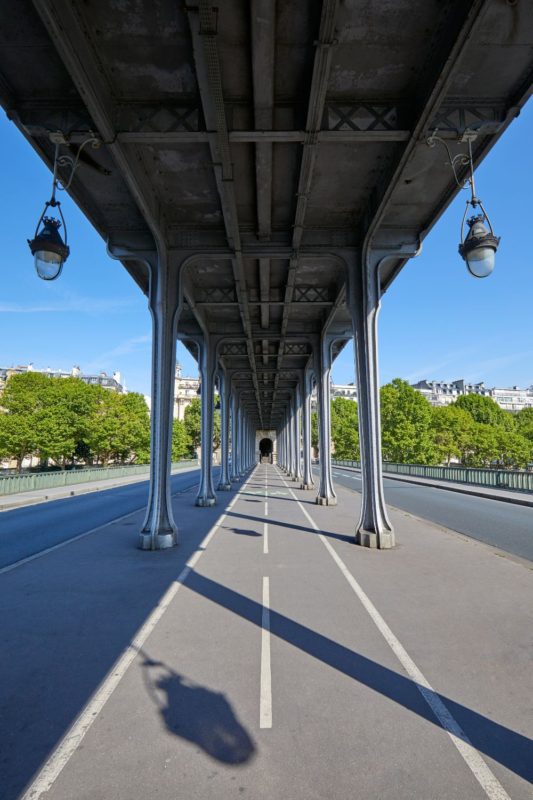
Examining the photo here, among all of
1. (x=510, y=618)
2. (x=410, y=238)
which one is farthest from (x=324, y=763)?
(x=410, y=238)

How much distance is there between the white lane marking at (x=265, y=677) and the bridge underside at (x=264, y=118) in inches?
211

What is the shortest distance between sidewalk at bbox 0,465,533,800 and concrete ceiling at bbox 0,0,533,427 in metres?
7.26

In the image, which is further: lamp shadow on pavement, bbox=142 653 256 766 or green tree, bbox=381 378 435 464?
green tree, bbox=381 378 435 464

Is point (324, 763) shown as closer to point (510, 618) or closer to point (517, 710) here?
point (517, 710)

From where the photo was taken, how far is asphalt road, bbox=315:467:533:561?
38.0ft

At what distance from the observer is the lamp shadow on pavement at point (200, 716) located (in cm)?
321

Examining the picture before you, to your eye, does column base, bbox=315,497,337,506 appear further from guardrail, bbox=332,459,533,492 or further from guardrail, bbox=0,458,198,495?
guardrail, bbox=0,458,198,495

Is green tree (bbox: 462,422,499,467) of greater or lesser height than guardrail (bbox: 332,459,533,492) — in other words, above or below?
above

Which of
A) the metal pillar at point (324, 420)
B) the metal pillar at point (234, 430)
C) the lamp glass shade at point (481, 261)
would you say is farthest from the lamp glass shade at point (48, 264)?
the metal pillar at point (234, 430)

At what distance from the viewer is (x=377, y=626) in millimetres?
5629

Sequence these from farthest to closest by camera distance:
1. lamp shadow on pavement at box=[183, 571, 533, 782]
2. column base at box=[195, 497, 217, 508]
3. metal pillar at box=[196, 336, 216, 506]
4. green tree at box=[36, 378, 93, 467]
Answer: green tree at box=[36, 378, 93, 467]
metal pillar at box=[196, 336, 216, 506]
column base at box=[195, 497, 217, 508]
lamp shadow on pavement at box=[183, 571, 533, 782]

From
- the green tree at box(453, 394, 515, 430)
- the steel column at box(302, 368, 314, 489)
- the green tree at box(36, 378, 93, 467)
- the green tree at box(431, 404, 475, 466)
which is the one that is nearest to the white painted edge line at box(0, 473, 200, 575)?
the steel column at box(302, 368, 314, 489)

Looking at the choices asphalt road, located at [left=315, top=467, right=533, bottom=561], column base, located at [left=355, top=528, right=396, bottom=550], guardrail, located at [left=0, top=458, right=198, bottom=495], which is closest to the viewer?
column base, located at [left=355, top=528, right=396, bottom=550]

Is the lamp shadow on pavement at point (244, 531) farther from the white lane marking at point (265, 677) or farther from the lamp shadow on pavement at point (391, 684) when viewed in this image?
the white lane marking at point (265, 677)
